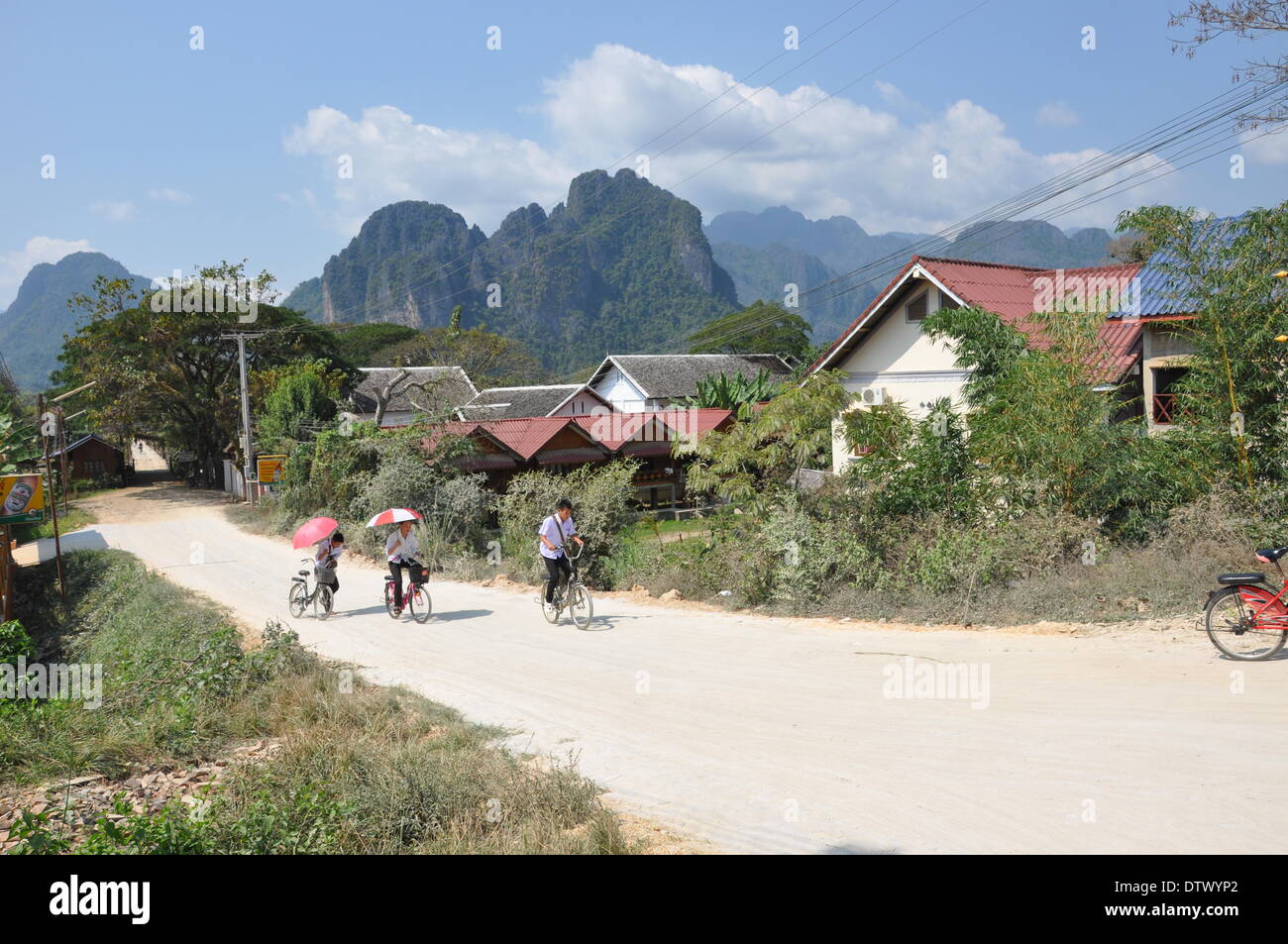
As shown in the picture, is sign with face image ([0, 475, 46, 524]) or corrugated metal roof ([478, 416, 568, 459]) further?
corrugated metal roof ([478, 416, 568, 459])

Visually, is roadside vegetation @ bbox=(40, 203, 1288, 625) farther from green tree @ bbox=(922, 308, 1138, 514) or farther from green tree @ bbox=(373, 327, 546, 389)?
green tree @ bbox=(373, 327, 546, 389)

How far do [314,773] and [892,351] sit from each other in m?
21.0

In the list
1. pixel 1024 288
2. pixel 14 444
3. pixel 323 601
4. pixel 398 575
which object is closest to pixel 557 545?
pixel 398 575

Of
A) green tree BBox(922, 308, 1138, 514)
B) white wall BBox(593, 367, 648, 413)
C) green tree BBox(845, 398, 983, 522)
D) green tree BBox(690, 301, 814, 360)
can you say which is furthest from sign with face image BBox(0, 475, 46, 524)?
green tree BBox(690, 301, 814, 360)

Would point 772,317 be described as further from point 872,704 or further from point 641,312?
point 641,312

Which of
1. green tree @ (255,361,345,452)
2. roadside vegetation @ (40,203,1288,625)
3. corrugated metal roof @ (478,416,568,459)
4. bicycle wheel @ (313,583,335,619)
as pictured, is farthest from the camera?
green tree @ (255,361,345,452)

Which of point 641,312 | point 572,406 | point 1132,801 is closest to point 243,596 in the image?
point 1132,801

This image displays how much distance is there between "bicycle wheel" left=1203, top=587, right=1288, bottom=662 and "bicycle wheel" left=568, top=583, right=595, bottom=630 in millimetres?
8010

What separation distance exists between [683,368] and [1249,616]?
49590 mm

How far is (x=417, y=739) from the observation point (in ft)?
27.9

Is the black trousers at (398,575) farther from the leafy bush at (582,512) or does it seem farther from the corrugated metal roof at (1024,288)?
the corrugated metal roof at (1024,288)

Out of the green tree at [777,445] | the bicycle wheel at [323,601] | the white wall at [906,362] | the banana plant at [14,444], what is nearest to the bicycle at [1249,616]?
the green tree at [777,445]

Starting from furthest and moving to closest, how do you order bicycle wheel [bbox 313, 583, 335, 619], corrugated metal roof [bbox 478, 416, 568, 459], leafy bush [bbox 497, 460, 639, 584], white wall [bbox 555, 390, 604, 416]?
white wall [bbox 555, 390, 604, 416] → corrugated metal roof [bbox 478, 416, 568, 459] → leafy bush [bbox 497, 460, 639, 584] → bicycle wheel [bbox 313, 583, 335, 619]

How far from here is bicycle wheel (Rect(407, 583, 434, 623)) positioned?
1506 centimetres
